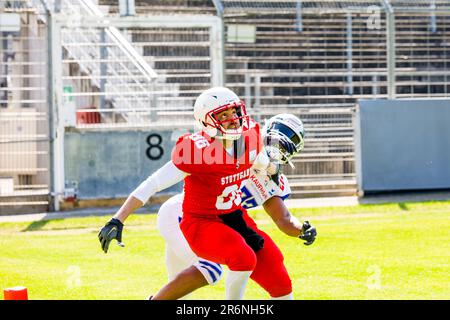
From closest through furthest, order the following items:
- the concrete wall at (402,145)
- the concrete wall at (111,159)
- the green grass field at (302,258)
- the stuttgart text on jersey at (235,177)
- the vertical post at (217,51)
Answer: the stuttgart text on jersey at (235,177), the green grass field at (302,258), the concrete wall at (111,159), the vertical post at (217,51), the concrete wall at (402,145)

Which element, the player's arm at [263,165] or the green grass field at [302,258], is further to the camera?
the green grass field at [302,258]

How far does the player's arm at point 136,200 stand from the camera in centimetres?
605

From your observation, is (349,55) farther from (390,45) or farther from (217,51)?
(217,51)

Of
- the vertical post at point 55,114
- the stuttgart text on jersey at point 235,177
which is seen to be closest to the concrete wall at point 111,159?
the vertical post at point 55,114

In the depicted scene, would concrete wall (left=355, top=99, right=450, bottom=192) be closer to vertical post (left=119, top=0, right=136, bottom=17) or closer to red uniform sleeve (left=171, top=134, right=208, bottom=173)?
vertical post (left=119, top=0, right=136, bottom=17)

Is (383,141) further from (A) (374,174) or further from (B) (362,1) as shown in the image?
(B) (362,1)

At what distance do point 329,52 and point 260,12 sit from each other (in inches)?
97.9

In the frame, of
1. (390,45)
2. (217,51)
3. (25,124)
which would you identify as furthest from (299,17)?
(25,124)

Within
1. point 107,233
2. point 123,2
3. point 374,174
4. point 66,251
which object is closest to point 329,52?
point 374,174

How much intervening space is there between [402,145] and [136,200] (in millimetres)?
12244

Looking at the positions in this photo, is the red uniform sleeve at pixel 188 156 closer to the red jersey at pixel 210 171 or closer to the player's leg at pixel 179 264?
the red jersey at pixel 210 171

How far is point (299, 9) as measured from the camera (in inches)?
696

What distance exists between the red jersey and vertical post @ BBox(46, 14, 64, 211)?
34.3ft

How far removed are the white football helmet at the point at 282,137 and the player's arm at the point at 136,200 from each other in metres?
0.81
